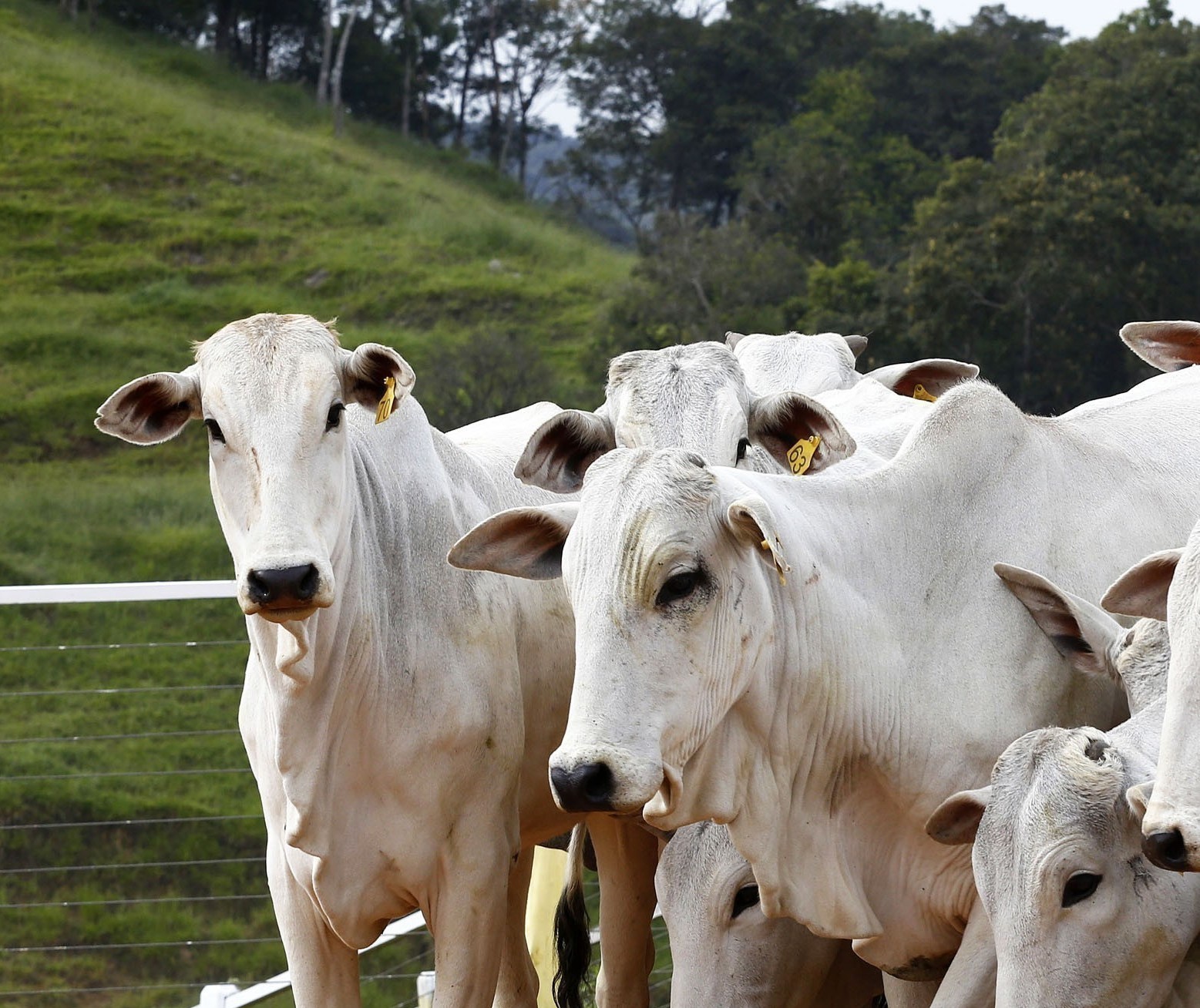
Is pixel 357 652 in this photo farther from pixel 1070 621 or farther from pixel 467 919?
pixel 1070 621

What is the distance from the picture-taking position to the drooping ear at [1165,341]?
4820 millimetres

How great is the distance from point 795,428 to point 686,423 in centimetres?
35

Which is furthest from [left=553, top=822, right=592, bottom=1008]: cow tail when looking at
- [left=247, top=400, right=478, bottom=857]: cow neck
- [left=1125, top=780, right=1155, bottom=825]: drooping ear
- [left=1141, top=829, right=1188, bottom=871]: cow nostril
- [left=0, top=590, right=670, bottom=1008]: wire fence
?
[left=0, top=590, right=670, bottom=1008]: wire fence

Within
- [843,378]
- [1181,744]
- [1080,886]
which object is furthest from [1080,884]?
[843,378]

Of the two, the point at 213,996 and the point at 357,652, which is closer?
the point at 357,652

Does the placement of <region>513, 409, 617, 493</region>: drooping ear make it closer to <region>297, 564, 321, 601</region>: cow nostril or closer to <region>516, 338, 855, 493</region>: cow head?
<region>516, 338, 855, 493</region>: cow head

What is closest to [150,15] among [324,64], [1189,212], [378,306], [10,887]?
[324,64]

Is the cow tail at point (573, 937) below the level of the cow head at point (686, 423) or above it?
below

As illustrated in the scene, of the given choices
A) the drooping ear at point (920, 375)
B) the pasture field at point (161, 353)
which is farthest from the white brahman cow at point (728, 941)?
the pasture field at point (161, 353)

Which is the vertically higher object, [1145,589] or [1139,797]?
[1145,589]

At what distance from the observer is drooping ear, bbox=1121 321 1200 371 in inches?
190

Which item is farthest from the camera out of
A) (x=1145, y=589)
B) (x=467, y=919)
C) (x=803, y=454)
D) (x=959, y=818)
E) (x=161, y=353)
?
(x=161, y=353)

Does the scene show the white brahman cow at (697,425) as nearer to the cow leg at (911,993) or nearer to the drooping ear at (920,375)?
the drooping ear at (920,375)

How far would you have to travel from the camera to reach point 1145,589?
11.7 feet
